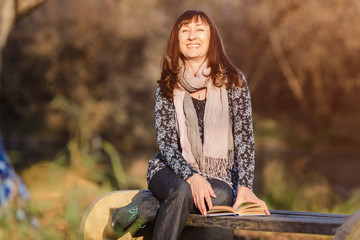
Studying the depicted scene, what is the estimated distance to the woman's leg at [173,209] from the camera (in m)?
2.35

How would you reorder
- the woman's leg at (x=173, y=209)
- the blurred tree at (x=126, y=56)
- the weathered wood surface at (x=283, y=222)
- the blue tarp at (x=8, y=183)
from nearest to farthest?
1. the weathered wood surface at (x=283, y=222)
2. the woman's leg at (x=173, y=209)
3. the blue tarp at (x=8, y=183)
4. the blurred tree at (x=126, y=56)

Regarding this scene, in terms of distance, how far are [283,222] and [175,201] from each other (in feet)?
1.68

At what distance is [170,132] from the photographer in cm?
273

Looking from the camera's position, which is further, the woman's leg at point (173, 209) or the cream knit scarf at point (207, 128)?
the cream knit scarf at point (207, 128)

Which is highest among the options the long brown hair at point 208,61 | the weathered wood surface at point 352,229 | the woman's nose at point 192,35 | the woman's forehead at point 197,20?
the woman's forehead at point 197,20

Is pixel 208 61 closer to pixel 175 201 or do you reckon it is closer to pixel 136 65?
pixel 175 201

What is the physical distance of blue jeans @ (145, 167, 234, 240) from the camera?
7.73 feet

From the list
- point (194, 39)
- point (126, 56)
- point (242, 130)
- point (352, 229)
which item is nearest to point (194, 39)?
point (194, 39)

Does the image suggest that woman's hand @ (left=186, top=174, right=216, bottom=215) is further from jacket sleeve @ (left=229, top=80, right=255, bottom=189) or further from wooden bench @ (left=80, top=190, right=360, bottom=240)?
jacket sleeve @ (left=229, top=80, right=255, bottom=189)

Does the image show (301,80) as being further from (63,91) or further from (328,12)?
(63,91)

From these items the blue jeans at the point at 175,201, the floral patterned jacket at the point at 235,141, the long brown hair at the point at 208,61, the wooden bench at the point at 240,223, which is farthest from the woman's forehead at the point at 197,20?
the wooden bench at the point at 240,223

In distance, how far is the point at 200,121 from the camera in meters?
2.77

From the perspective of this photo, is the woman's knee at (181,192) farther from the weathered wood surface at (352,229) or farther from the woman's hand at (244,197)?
the weathered wood surface at (352,229)

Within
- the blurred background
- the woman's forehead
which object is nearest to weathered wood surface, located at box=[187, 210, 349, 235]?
the woman's forehead
